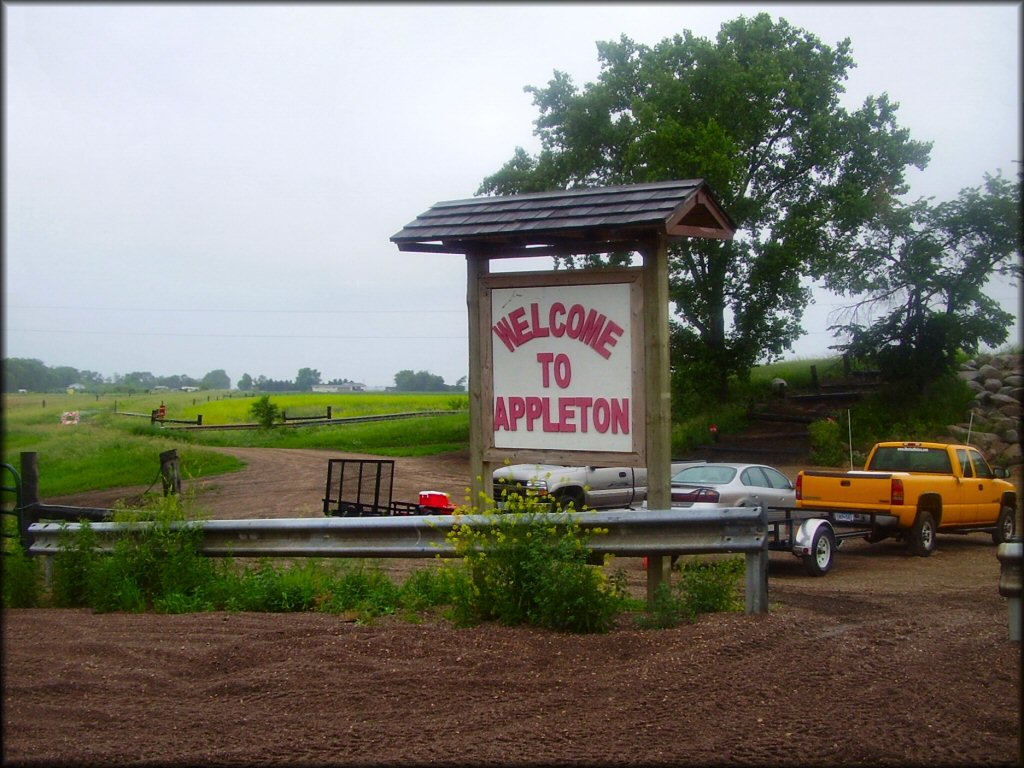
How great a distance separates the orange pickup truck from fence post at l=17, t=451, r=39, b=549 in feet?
35.5

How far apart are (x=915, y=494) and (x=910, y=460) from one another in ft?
6.58

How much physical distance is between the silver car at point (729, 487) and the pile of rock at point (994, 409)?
1299 centimetres

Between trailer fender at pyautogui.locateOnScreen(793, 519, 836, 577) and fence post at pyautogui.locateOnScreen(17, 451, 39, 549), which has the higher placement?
fence post at pyautogui.locateOnScreen(17, 451, 39, 549)

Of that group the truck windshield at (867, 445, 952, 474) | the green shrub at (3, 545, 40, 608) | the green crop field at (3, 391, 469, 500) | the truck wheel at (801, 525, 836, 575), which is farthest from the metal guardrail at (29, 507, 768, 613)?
the truck windshield at (867, 445, 952, 474)

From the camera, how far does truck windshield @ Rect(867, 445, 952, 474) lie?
57.4 feet

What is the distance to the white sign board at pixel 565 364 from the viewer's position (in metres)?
8.87

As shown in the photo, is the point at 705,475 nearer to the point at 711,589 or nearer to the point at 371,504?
the point at 371,504

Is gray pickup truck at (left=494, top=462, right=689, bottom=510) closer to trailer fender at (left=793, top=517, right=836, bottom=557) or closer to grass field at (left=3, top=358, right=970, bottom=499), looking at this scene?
trailer fender at (left=793, top=517, right=836, bottom=557)

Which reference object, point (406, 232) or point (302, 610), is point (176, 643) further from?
point (406, 232)

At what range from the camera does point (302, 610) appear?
8.87 metres

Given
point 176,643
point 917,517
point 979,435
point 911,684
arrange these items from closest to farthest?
point 911,684, point 176,643, point 917,517, point 979,435

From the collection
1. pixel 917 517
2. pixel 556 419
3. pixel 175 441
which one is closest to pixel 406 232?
pixel 556 419

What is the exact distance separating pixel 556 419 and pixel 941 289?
30203 mm

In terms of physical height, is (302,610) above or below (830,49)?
below
